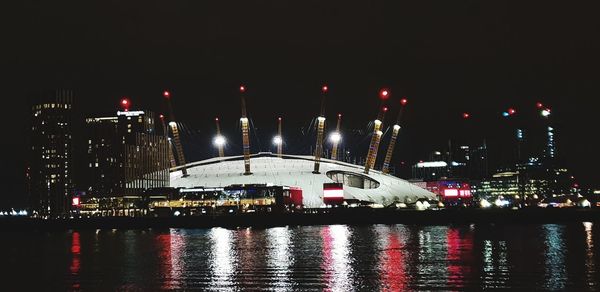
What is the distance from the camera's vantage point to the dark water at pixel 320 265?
47.5 meters

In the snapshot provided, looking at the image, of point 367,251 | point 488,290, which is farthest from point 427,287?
point 367,251

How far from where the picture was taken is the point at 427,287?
44.4 m

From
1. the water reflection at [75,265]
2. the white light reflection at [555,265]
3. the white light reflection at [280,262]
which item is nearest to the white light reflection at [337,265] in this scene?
the white light reflection at [280,262]

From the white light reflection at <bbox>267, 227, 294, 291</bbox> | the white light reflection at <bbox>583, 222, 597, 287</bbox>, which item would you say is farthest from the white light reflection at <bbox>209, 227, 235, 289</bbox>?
the white light reflection at <bbox>583, 222, 597, 287</bbox>

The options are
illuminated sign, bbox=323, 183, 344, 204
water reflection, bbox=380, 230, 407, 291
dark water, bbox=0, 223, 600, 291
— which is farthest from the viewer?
illuminated sign, bbox=323, 183, 344, 204

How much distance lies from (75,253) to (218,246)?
15.0 metres

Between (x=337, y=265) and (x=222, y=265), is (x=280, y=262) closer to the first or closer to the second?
(x=222, y=265)

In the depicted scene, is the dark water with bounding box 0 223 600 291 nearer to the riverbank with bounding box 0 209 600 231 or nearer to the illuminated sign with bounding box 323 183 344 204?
the riverbank with bounding box 0 209 600 231

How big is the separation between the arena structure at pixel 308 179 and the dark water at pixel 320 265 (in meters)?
86.2

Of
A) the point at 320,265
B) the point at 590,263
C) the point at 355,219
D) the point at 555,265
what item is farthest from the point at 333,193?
the point at 555,265

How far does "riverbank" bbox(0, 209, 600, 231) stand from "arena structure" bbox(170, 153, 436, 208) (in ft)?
46.5

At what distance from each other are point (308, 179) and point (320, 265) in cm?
12138

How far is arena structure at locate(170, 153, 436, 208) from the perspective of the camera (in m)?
176

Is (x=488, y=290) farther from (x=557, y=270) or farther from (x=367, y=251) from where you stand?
(x=367, y=251)
